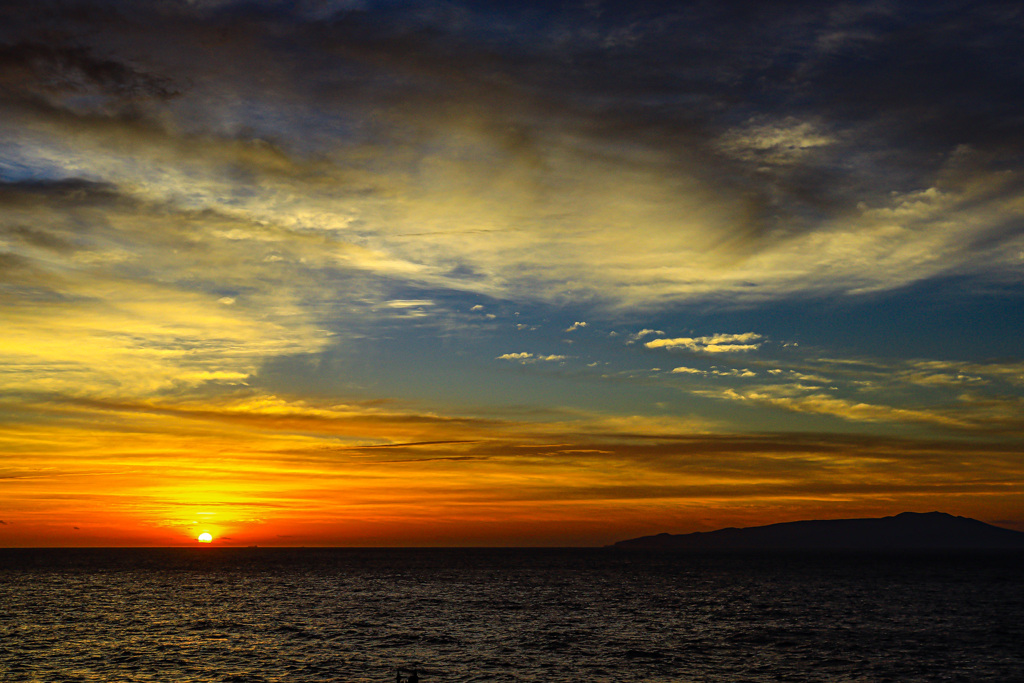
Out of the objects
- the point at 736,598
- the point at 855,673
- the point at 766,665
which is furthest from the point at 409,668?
the point at 736,598

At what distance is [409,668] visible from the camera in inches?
1998

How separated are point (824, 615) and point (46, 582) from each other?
136 m

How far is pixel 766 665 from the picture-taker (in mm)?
52875

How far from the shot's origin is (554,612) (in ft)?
290

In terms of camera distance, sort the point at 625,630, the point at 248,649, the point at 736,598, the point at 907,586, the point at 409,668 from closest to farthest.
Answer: the point at 409,668, the point at 248,649, the point at 625,630, the point at 736,598, the point at 907,586

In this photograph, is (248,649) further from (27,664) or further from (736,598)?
(736,598)

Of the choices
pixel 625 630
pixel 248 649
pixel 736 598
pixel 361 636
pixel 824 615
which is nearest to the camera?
pixel 248 649

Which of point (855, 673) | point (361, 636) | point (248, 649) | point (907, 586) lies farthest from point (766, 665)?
point (907, 586)

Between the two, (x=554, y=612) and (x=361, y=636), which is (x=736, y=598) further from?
(x=361, y=636)

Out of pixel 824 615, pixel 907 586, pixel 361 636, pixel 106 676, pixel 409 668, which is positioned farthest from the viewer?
pixel 907 586

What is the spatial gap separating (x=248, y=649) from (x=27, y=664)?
1488 centimetres

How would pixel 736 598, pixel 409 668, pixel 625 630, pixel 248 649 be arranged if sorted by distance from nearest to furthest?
pixel 409 668, pixel 248 649, pixel 625 630, pixel 736 598

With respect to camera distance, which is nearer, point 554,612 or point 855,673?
point 855,673

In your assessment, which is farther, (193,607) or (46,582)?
(46,582)
